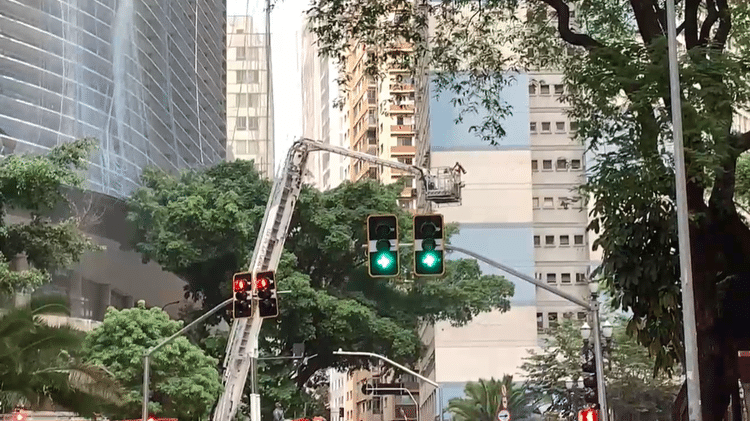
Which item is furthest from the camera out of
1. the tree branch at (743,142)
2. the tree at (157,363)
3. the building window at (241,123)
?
the building window at (241,123)

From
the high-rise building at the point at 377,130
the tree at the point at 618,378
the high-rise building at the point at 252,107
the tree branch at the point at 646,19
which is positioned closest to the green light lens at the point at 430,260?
the tree branch at the point at 646,19

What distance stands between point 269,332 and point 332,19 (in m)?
34.2

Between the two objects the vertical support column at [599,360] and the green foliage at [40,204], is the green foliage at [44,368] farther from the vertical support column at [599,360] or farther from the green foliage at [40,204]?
the green foliage at [40,204]

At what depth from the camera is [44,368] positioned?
19.6 meters

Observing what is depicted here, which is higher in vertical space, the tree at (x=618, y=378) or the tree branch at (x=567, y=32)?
the tree branch at (x=567, y=32)

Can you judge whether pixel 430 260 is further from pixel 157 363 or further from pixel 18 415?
pixel 157 363

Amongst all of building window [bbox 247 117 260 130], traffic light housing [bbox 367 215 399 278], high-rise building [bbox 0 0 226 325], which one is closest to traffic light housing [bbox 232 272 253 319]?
traffic light housing [bbox 367 215 399 278]

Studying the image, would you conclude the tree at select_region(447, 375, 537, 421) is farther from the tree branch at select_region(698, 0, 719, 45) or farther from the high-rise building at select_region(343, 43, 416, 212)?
the tree branch at select_region(698, 0, 719, 45)

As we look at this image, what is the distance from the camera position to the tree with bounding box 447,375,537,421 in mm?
64250

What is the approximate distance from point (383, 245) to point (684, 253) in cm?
475

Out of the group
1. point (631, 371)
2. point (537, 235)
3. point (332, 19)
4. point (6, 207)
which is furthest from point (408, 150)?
point (332, 19)

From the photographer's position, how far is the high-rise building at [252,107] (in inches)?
2781

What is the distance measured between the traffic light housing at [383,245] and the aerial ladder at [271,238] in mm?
19814

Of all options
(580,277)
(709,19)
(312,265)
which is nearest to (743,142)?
(709,19)
